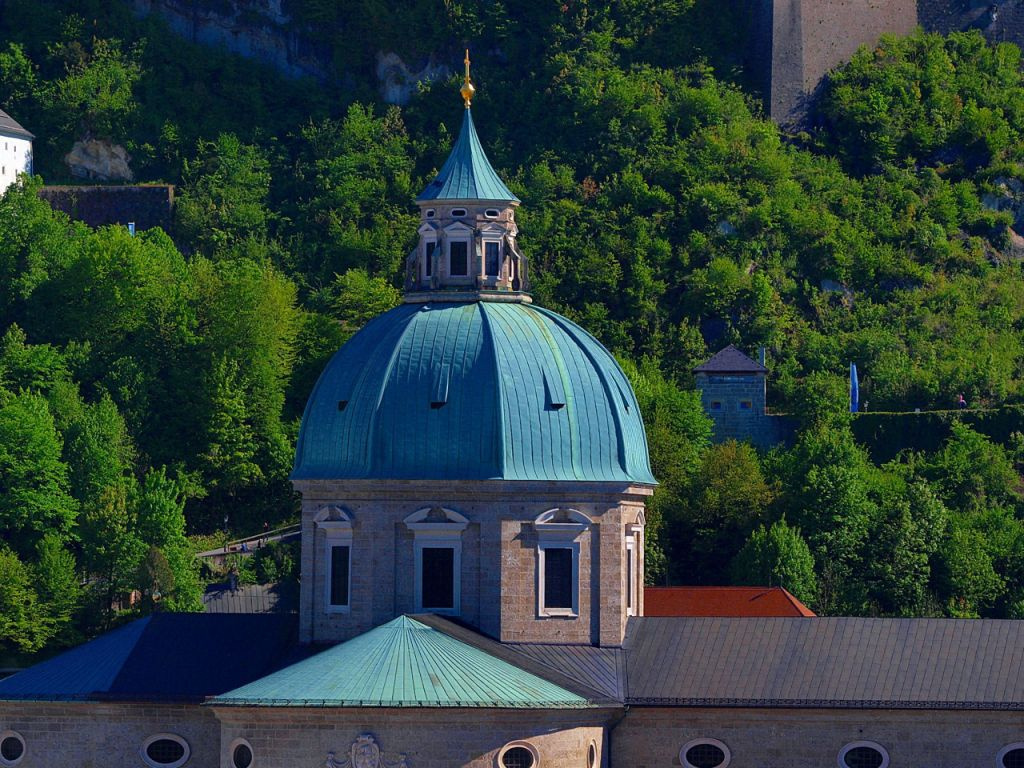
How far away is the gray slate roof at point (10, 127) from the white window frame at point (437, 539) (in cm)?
6831

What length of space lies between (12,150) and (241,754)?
7383 centimetres

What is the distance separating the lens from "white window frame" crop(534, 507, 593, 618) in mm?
83750

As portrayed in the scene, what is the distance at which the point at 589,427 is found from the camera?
85.2 metres

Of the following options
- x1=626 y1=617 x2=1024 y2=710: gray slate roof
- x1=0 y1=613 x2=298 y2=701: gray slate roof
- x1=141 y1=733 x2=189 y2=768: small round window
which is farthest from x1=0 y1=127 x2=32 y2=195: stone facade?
x1=626 y1=617 x2=1024 y2=710: gray slate roof

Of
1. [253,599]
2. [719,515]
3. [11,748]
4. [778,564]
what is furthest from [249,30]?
[11,748]

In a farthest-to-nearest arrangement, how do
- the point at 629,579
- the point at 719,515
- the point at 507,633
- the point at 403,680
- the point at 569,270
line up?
the point at 569,270 → the point at 719,515 → the point at 629,579 → the point at 507,633 → the point at 403,680

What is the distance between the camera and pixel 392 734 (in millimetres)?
77625

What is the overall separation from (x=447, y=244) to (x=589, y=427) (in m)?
6.78

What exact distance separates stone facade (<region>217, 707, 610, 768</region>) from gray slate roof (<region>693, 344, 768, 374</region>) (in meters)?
54.6

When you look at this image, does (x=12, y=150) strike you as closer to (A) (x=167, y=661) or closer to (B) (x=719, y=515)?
(B) (x=719, y=515)

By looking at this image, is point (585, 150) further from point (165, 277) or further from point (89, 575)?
point (89, 575)

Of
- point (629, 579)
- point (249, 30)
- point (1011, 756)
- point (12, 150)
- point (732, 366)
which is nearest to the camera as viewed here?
point (1011, 756)

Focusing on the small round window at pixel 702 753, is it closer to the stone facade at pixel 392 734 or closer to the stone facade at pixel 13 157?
the stone facade at pixel 392 734

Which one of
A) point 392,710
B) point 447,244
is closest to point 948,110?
point 447,244
